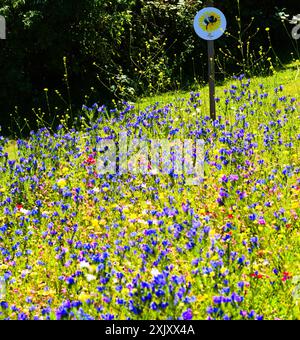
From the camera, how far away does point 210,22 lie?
22.7 feet

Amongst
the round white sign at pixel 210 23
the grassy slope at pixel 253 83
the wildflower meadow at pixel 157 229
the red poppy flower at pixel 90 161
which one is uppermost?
the round white sign at pixel 210 23

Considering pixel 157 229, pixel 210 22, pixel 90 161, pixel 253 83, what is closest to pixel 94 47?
Result: pixel 253 83

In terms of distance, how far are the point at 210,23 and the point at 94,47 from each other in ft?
16.0

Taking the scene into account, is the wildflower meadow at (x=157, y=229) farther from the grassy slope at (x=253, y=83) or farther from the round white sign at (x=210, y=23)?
the grassy slope at (x=253, y=83)

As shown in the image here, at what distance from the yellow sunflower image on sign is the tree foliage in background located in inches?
98.3

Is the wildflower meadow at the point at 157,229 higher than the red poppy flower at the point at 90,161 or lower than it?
lower

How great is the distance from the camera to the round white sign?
6859mm

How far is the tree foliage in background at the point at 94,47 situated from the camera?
1048 cm

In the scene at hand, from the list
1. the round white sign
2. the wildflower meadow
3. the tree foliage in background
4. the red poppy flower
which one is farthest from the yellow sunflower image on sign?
the tree foliage in background

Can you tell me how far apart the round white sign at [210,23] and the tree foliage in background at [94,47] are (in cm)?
250

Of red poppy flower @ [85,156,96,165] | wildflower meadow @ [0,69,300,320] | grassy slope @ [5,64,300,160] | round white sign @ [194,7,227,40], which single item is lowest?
wildflower meadow @ [0,69,300,320]

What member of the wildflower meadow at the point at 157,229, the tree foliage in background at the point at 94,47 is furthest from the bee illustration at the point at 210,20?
the tree foliage in background at the point at 94,47

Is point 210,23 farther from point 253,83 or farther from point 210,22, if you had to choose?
point 253,83

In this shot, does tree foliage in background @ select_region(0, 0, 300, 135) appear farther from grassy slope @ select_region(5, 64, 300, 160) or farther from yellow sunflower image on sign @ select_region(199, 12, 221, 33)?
yellow sunflower image on sign @ select_region(199, 12, 221, 33)
